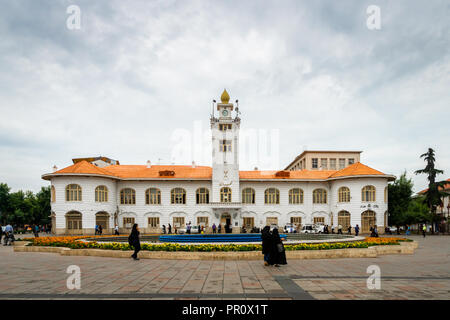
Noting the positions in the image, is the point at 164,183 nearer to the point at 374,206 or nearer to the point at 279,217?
the point at 279,217

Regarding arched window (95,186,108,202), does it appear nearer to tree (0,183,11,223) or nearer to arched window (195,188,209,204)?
arched window (195,188,209,204)

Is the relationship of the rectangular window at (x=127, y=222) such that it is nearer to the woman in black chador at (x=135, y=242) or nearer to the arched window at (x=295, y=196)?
the arched window at (x=295, y=196)

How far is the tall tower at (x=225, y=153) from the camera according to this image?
39625 mm

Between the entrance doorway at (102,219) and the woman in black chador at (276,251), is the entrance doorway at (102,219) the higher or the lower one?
the lower one

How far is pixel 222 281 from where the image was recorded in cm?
961

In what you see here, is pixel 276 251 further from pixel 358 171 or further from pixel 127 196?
pixel 127 196

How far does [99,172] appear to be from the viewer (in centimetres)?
3647

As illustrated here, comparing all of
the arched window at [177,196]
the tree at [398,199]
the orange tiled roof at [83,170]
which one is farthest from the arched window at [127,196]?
the tree at [398,199]

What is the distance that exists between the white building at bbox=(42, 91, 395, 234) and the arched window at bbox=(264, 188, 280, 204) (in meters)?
0.12

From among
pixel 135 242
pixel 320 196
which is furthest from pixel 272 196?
pixel 135 242

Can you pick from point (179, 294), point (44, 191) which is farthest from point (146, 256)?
point (44, 191)

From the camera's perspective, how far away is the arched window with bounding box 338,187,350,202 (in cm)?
3866

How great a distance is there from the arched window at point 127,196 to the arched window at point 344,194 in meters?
25.0
